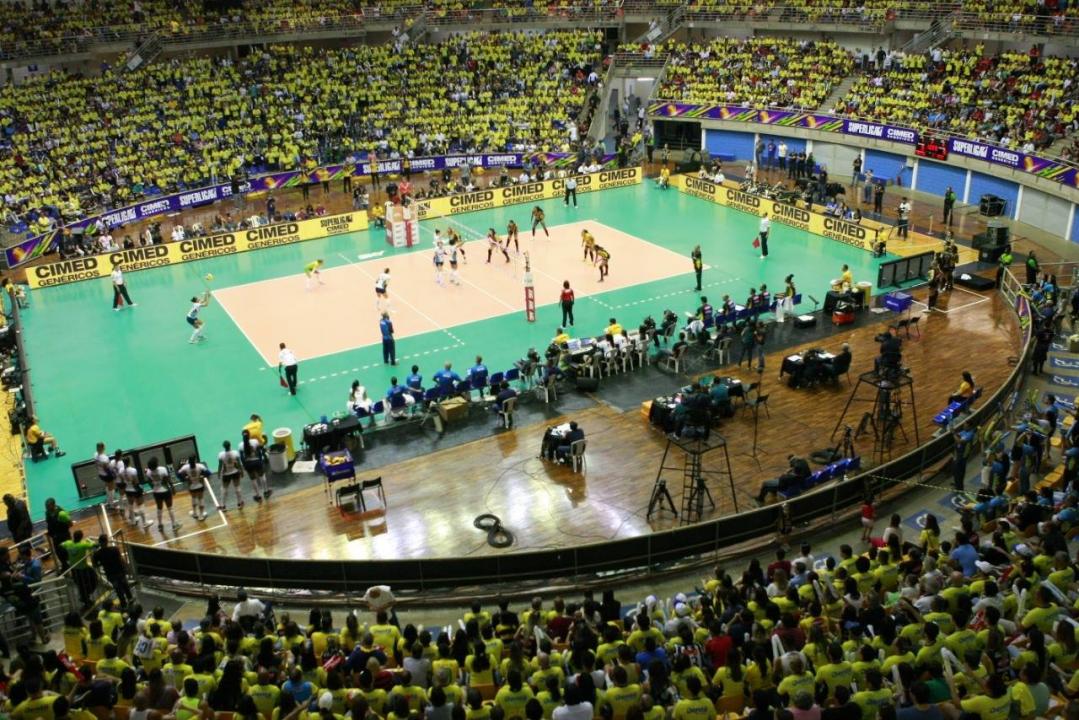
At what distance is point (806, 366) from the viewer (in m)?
26.0

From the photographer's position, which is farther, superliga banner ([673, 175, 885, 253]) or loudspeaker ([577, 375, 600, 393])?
superliga banner ([673, 175, 885, 253])

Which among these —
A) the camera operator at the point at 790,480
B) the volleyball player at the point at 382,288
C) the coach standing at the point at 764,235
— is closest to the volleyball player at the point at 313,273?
the volleyball player at the point at 382,288

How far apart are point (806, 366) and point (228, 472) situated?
14.9 m

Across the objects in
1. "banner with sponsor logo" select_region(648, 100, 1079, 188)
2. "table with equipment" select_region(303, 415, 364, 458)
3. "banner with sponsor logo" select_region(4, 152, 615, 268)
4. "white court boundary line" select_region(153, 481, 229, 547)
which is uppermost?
"banner with sponsor logo" select_region(648, 100, 1079, 188)

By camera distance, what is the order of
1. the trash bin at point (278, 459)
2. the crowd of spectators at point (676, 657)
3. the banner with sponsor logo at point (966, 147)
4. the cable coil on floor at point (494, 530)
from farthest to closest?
the banner with sponsor logo at point (966, 147) < the trash bin at point (278, 459) < the cable coil on floor at point (494, 530) < the crowd of spectators at point (676, 657)

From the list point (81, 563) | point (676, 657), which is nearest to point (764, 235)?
point (676, 657)

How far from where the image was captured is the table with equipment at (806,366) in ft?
85.3

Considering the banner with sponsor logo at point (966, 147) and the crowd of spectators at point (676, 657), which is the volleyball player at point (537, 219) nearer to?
the banner with sponsor logo at point (966, 147)

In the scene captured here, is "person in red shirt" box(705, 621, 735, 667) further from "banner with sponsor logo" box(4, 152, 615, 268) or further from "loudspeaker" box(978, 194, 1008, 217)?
"banner with sponsor logo" box(4, 152, 615, 268)

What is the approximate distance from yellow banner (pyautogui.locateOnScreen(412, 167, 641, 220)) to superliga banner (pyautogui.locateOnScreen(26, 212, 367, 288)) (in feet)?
10.5

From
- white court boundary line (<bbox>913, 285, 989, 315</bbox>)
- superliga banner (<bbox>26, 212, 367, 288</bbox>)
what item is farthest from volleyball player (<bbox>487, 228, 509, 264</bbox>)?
white court boundary line (<bbox>913, 285, 989, 315</bbox>)

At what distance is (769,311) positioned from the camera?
31.9 meters

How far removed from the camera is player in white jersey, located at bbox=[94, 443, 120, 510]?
2106cm

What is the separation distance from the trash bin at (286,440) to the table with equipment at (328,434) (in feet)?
1.16
